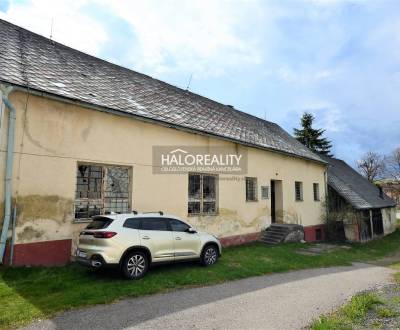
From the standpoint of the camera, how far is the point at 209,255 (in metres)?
9.59

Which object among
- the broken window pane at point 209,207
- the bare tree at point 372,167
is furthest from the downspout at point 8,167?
the bare tree at point 372,167

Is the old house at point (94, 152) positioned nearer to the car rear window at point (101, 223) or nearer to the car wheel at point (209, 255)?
the car rear window at point (101, 223)

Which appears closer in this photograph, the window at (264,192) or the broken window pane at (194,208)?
the broken window pane at (194,208)

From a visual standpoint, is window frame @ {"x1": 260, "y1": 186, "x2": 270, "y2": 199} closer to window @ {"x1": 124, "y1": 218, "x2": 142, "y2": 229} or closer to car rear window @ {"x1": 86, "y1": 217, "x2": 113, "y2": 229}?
window @ {"x1": 124, "y1": 218, "x2": 142, "y2": 229}

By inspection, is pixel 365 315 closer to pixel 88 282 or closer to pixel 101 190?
pixel 88 282

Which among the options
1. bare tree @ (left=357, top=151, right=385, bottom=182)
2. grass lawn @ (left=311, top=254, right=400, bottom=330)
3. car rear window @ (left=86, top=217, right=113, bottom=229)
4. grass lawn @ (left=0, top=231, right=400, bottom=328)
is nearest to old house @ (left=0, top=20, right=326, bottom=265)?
grass lawn @ (left=0, top=231, right=400, bottom=328)

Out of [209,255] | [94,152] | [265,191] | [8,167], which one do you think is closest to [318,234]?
[265,191]

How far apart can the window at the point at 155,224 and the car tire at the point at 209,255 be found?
1.60 metres

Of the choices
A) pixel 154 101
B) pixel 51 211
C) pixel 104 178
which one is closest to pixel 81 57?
pixel 154 101

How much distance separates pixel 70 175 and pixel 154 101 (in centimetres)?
531

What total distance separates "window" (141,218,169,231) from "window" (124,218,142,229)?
153mm

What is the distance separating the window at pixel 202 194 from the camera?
41.6ft

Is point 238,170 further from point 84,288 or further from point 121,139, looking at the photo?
point 84,288

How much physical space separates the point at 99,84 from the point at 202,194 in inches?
230
